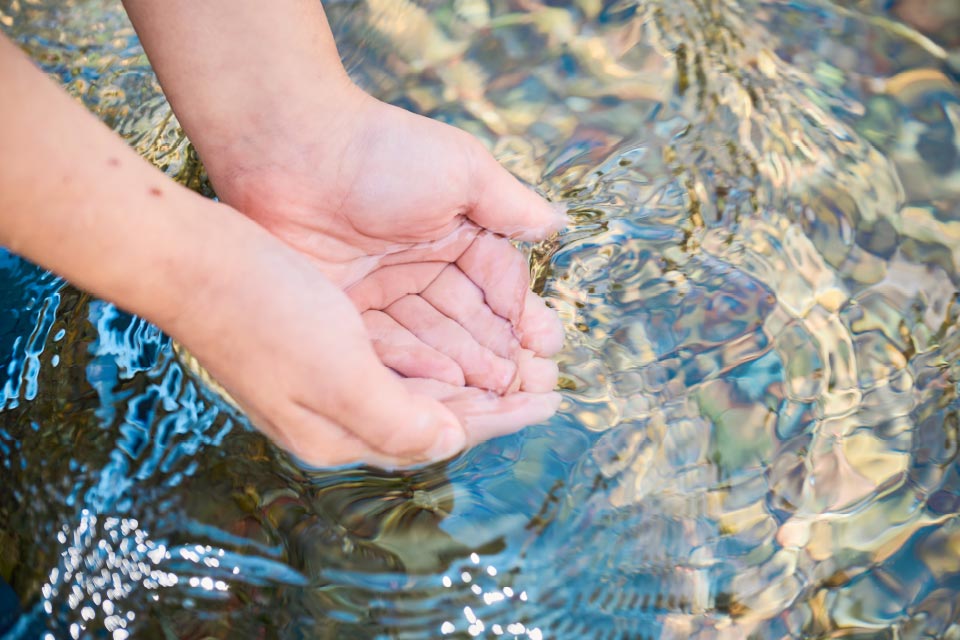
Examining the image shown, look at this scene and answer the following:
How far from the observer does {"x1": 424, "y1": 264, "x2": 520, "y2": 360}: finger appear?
59.2 inches

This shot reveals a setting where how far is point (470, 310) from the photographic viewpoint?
1.53 metres

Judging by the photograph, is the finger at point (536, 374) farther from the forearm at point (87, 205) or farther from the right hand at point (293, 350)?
the forearm at point (87, 205)

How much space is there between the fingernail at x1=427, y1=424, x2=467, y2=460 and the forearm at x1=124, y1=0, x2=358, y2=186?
0.64 metres

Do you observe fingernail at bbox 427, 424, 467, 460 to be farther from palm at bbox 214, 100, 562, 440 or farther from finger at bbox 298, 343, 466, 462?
palm at bbox 214, 100, 562, 440

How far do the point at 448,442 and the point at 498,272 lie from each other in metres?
0.40

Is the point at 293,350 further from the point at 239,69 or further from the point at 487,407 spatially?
the point at 239,69

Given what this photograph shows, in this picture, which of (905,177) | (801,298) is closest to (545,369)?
(801,298)

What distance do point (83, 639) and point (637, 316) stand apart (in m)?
1.12

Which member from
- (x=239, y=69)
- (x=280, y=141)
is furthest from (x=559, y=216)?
(x=239, y=69)

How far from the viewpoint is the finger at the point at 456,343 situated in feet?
4.74

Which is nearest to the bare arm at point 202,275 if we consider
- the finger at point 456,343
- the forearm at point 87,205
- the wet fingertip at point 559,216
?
the forearm at point 87,205

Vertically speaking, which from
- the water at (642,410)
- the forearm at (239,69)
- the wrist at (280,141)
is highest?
the forearm at (239,69)

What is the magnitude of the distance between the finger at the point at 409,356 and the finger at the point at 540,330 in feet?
0.51

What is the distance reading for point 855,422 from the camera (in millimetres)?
1456
